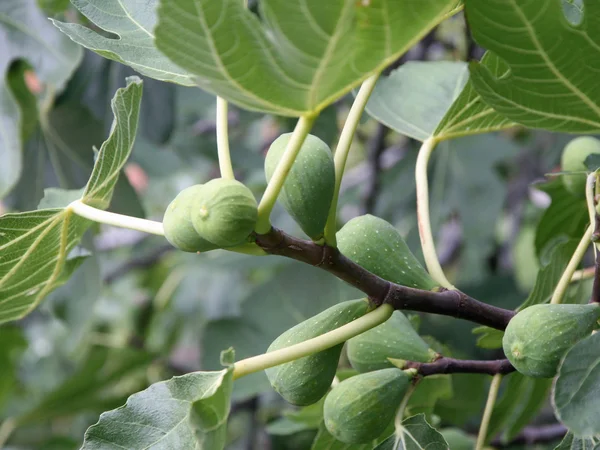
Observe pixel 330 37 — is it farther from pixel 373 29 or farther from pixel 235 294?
pixel 235 294

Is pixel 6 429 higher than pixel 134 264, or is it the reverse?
pixel 134 264

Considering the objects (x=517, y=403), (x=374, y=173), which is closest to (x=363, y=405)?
(x=517, y=403)

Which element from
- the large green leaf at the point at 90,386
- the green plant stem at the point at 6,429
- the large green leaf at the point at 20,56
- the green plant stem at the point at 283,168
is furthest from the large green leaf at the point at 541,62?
the green plant stem at the point at 6,429

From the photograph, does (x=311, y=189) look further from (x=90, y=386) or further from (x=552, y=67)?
(x=90, y=386)

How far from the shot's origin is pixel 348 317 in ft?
1.94

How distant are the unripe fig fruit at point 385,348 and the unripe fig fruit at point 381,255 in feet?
0.19

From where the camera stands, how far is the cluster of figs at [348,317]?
0.51 meters

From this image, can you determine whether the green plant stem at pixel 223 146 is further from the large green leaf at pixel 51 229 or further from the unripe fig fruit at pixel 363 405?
the unripe fig fruit at pixel 363 405

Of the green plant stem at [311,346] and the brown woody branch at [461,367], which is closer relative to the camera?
the green plant stem at [311,346]

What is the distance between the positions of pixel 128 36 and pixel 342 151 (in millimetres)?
279

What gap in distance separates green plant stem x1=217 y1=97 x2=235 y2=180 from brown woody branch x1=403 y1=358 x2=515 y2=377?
10.5 inches

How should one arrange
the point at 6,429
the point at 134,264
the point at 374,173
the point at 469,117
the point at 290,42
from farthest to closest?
the point at 134,264 < the point at 6,429 < the point at 374,173 < the point at 469,117 < the point at 290,42

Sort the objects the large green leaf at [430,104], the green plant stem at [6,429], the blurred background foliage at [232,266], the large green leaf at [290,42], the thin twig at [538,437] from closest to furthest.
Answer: the large green leaf at [290,42]
the large green leaf at [430,104]
the thin twig at [538,437]
the blurred background foliage at [232,266]
the green plant stem at [6,429]

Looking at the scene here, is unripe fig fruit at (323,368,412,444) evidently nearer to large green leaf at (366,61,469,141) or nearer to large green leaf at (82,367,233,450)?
large green leaf at (82,367,233,450)
